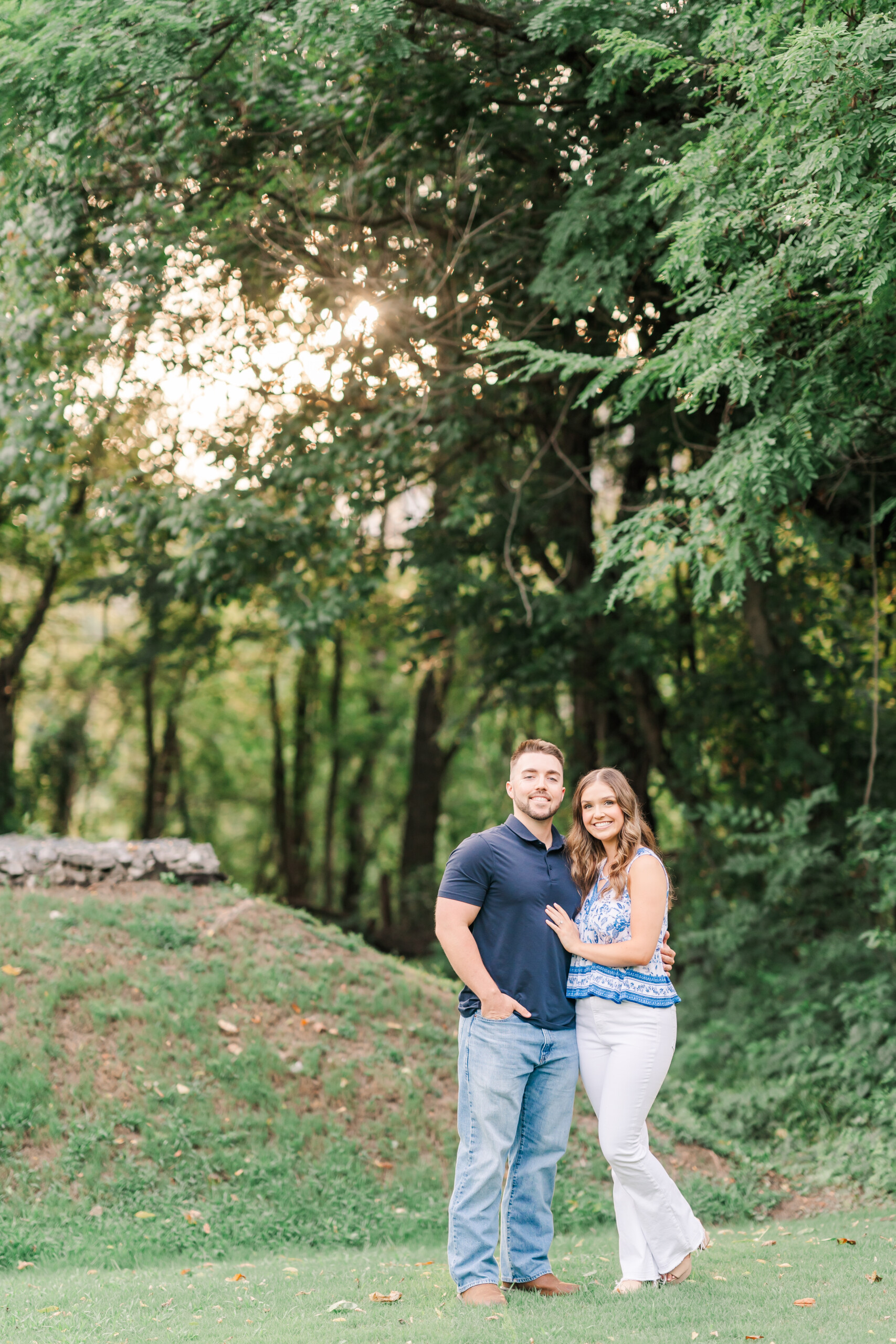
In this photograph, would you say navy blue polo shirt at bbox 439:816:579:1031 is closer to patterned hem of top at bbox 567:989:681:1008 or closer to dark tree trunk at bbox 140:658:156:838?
patterned hem of top at bbox 567:989:681:1008

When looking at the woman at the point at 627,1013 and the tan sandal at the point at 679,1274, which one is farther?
the tan sandal at the point at 679,1274

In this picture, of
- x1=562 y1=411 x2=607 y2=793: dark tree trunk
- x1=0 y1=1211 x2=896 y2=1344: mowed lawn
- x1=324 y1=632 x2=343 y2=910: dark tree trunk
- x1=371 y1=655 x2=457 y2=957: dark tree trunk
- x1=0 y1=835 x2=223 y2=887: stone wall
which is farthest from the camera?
x1=324 y1=632 x2=343 y2=910: dark tree trunk

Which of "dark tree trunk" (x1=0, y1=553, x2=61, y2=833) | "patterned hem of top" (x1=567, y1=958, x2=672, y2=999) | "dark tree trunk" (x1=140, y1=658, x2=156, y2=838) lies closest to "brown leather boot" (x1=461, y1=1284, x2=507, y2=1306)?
"patterned hem of top" (x1=567, y1=958, x2=672, y2=999)

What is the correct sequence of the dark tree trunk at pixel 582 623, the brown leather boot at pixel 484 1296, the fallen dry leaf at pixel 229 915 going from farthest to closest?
the dark tree trunk at pixel 582 623, the fallen dry leaf at pixel 229 915, the brown leather boot at pixel 484 1296

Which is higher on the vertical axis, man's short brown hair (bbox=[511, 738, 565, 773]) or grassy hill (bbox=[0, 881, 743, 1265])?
man's short brown hair (bbox=[511, 738, 565, 773])

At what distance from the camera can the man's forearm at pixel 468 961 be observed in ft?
13.6

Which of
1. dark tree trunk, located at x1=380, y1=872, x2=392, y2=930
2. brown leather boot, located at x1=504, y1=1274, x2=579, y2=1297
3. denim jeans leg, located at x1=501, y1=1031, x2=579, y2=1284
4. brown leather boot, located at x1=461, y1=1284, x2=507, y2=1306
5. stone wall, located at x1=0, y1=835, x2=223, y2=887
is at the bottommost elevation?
dark tree trunk, located at x1=380, y1=872, x2=392, y2=930

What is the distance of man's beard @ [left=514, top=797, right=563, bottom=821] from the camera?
434 centimetres

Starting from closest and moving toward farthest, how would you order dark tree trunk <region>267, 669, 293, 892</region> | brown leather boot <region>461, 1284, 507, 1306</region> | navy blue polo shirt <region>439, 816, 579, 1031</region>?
brown leather boot <region>461, 1284, 507, 1306</region> < navy blue polo shirt <region>439, 816, 579, 1031</region> < dark tree trunk <region>267, 669, 293, 892</region>

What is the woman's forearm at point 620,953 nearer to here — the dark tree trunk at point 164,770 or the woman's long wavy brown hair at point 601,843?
the woman's long wavy brown hair at point 601,843

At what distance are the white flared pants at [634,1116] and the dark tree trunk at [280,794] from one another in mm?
17952

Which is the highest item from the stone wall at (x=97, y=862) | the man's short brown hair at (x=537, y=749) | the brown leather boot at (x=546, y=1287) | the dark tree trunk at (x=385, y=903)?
the man's short brown hair at (x=537, y=749)

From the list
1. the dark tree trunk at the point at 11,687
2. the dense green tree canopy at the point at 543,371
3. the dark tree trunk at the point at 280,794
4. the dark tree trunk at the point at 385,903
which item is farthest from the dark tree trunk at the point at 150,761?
the dense green tree canopy at the point at 543,371

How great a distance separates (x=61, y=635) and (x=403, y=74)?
682 inches
